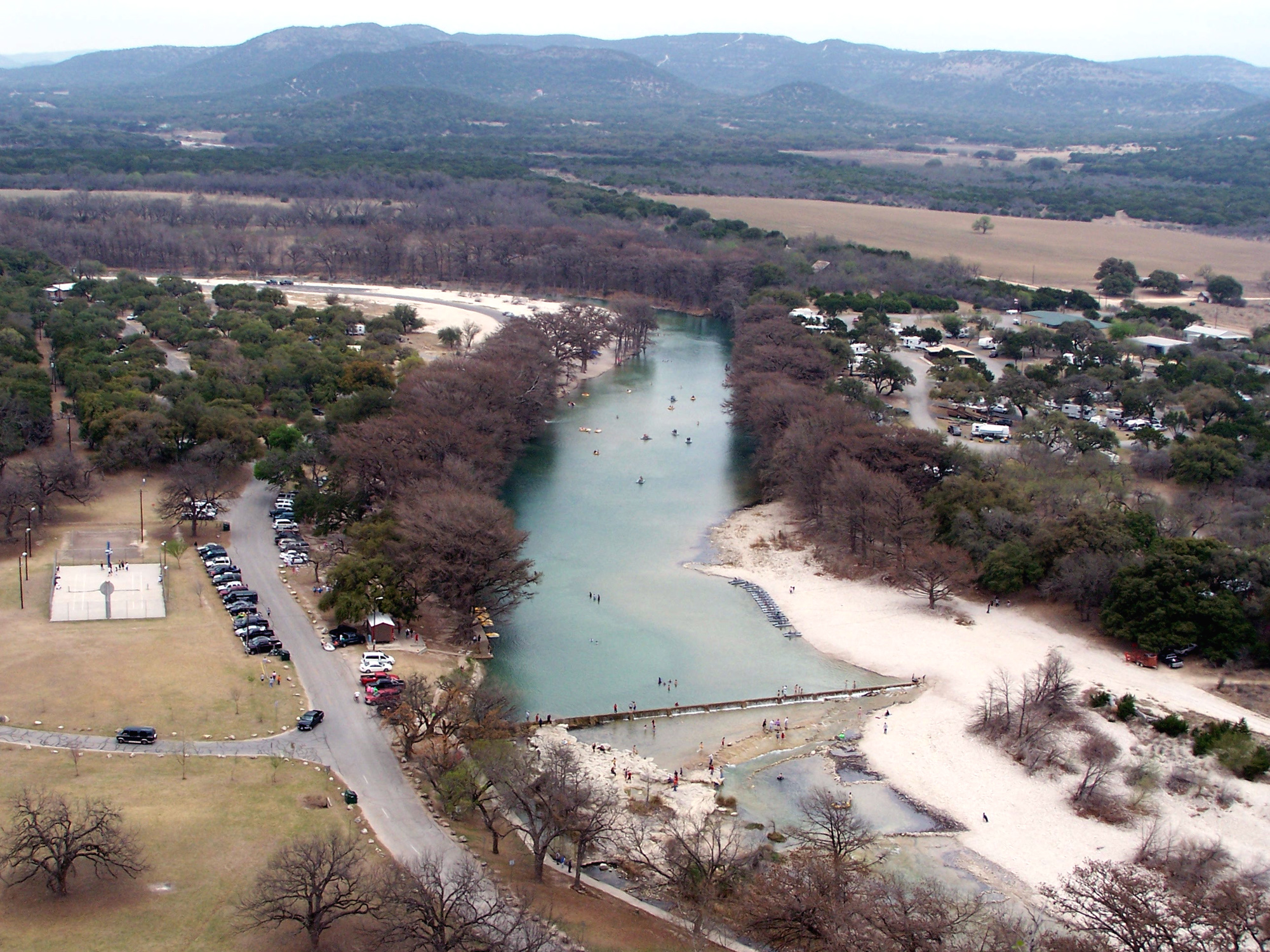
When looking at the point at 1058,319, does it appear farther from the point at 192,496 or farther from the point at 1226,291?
the point at 192,496

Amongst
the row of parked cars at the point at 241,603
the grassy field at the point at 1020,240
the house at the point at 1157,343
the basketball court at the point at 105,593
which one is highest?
the grassy field at the point at 1020,240

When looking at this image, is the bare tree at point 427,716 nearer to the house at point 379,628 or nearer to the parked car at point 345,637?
the parked car at point 345,637

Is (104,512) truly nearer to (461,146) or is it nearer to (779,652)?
(779,652)

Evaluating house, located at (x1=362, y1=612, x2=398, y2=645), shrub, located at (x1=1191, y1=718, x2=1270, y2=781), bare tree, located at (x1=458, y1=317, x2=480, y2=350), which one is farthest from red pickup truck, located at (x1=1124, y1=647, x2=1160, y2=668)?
bare tree, located at (x1=458, y1=317, x2=480, y2=350)

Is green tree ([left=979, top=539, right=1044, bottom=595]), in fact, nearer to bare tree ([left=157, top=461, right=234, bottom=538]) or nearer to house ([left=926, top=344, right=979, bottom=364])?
bare tree ([left=157, top=461, right=234, bottom=538])

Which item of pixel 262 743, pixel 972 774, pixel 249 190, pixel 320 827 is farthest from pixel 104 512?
pixel 249 190

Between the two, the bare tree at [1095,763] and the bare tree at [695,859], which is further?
the bare tree at [1095,763]

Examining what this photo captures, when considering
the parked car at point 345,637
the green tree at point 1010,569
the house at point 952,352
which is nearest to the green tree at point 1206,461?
the green tree at point 1010,569

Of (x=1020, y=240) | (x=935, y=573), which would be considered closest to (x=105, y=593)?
(x=935, y=573)
